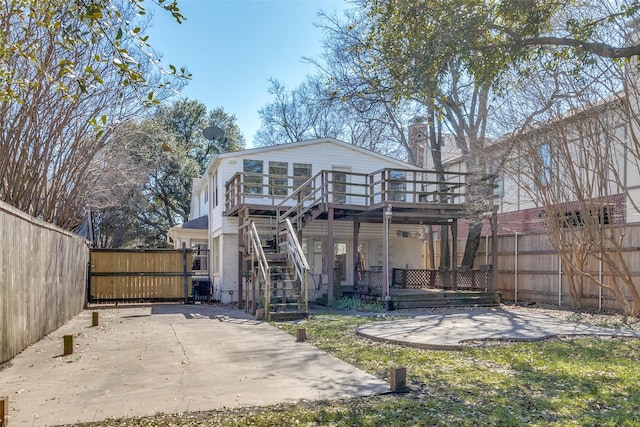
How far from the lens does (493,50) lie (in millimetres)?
7160

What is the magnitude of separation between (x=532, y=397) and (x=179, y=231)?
17946 millimetres

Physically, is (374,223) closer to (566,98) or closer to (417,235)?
(417,235)

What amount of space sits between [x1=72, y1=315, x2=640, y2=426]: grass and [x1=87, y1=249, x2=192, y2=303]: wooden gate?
389 inches

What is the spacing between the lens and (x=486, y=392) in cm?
527

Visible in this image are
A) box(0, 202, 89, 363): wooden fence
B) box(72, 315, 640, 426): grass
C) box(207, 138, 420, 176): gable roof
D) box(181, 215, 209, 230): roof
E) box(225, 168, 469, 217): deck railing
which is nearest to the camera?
box(72, 315, 640, 426): grass

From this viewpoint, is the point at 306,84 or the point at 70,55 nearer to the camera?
the point at 70,55

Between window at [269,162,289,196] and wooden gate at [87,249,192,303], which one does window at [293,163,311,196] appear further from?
wooden gate at [87,249,192,303]

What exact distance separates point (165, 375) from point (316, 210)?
970 centimetres

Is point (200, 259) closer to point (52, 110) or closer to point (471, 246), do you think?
point (471, 246)

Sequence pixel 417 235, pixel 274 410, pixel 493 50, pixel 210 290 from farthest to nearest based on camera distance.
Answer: pixel 417 235 → pixel 210 290 → pixel 493 50 → pixel 274 410

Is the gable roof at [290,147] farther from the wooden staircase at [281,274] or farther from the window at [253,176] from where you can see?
the wooden staircase at [281,274]

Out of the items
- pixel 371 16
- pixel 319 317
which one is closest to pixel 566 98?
pixel 371 16

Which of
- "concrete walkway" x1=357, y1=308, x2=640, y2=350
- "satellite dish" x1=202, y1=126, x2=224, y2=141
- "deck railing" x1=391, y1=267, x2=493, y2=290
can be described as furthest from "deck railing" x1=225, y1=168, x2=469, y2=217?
"concrete walkway" x1=357, y1=308, x2=640, y2=350

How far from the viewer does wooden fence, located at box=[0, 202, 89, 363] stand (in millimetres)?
6422
